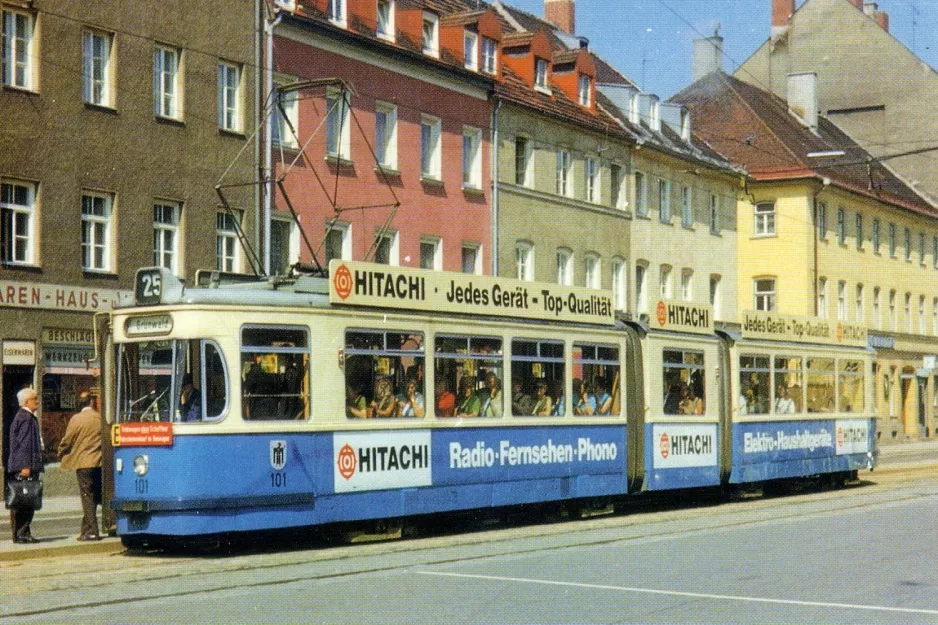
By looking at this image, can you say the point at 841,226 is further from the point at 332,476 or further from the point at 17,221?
the point at 332,476

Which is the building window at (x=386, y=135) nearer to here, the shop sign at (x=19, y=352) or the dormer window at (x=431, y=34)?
the dormer window at (x=431, y=34)

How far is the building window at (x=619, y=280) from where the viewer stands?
43.8 metres

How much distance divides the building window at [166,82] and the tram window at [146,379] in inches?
514

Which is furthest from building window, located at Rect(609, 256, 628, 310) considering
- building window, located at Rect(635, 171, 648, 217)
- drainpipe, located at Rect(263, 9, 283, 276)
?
drainpipe, located at Rect(263, 9, 283, 276)

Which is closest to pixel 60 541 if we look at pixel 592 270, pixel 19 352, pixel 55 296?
pixel 19 352

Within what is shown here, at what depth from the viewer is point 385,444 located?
16359 millimetres

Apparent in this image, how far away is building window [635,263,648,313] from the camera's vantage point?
45.2 metres

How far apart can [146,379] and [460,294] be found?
13.2 ft

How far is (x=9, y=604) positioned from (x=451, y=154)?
85.3 feet

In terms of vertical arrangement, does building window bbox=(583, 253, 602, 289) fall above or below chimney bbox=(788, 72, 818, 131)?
below

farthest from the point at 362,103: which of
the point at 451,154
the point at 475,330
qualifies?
the point at 475,330

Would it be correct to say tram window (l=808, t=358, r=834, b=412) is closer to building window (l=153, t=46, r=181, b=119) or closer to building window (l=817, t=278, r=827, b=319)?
building window (l=153, t=46, r=181, b=119)

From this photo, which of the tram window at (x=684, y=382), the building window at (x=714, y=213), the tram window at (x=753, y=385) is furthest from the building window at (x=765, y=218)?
the tram window at (x=684, y=382)

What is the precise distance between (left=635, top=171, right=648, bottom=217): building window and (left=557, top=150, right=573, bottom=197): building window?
438cm
